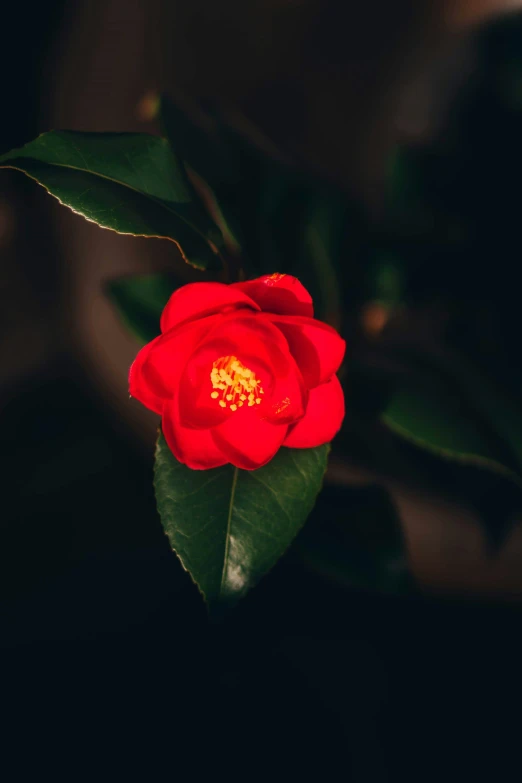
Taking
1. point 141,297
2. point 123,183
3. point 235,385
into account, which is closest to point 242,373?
point 235,385

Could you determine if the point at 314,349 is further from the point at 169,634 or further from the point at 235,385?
the point at 169,634

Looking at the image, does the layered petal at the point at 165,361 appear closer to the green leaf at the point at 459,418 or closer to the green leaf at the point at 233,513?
the green leaf at the point at 233,513

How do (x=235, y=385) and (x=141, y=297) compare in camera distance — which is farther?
(x=141, y=297)

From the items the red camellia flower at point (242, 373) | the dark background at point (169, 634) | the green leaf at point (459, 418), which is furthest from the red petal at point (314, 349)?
the dark background at point (169, 634)

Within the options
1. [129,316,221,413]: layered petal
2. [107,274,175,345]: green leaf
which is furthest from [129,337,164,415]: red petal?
[107,274,175,345]: green leaf

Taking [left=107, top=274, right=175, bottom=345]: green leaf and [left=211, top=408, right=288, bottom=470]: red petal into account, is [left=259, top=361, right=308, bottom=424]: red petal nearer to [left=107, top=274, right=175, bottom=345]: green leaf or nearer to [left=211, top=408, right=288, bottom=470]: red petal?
[left=211, top=408, right=288, bottom=470]: red petal

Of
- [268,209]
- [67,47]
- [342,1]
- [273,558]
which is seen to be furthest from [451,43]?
[273,558]
